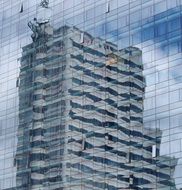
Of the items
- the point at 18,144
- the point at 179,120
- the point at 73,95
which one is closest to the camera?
the point at 179,120

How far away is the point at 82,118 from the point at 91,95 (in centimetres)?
267

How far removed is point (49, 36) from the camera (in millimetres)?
96938

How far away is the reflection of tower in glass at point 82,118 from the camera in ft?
267

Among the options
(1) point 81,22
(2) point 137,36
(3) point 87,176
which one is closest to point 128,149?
(3) point 87,176

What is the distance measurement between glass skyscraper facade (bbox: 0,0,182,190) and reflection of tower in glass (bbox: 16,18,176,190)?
0.11 metres

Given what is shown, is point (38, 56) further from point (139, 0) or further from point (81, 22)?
point (139, 0)

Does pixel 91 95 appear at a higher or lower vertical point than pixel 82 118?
higher

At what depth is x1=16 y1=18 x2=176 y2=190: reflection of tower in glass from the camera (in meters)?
81.5

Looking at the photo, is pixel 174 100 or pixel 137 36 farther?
pixel 137 36

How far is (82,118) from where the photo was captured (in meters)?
88.2

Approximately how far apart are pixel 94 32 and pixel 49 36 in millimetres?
8630

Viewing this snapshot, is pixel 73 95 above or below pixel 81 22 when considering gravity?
below

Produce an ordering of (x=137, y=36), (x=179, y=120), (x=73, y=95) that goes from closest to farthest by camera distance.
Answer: (x=179, y=120) → (x=137, y=36) → (x=73, y=95)

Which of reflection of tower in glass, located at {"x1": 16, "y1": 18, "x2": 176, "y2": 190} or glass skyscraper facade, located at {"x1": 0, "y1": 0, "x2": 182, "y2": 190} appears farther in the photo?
reflection of tower in glass, located at {"x1": 16, "y1": 18, "x2": 176, "y2": 190}
